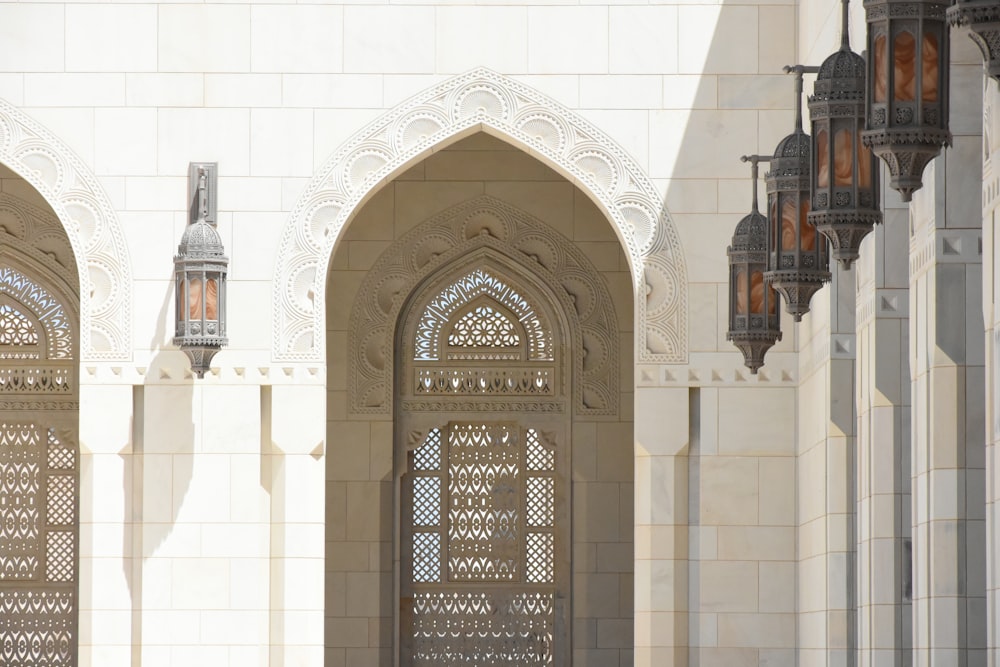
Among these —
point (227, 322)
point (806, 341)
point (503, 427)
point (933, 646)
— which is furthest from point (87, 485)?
point (933, 646)

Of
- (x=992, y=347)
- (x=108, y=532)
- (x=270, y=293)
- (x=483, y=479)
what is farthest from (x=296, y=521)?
(x=992, y=347)

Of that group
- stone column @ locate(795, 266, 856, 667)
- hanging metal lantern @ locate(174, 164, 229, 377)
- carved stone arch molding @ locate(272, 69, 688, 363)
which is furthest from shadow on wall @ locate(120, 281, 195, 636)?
stone column @ locate(795, 266, 856, 667)

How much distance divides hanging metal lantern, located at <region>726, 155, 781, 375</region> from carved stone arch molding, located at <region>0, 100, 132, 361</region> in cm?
295

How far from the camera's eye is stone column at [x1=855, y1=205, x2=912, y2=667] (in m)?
6.74

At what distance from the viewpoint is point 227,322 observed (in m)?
8.40

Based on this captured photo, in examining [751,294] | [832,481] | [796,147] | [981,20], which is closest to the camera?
[981,20]

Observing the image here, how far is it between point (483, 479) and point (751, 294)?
3250 mm

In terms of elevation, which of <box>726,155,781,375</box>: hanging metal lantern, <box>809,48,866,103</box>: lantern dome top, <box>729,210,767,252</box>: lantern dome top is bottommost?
<box>726,155,781,375</box>: hanging metal lantern

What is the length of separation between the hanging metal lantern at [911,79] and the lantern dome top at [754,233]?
2778 mm

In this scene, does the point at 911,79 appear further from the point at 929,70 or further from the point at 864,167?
the point at 864,167

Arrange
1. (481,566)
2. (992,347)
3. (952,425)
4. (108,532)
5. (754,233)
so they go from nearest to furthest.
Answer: (992,347) < (952,425) < (754,233) < (108,532) < (481,566)

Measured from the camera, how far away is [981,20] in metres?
4.09

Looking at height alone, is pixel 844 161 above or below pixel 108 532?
above

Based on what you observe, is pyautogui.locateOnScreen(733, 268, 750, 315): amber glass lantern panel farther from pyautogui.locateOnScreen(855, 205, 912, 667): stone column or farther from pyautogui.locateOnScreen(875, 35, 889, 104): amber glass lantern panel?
pyautogui.locateOnScreen(875, 35, 889, 104): amber glass lantern panel
